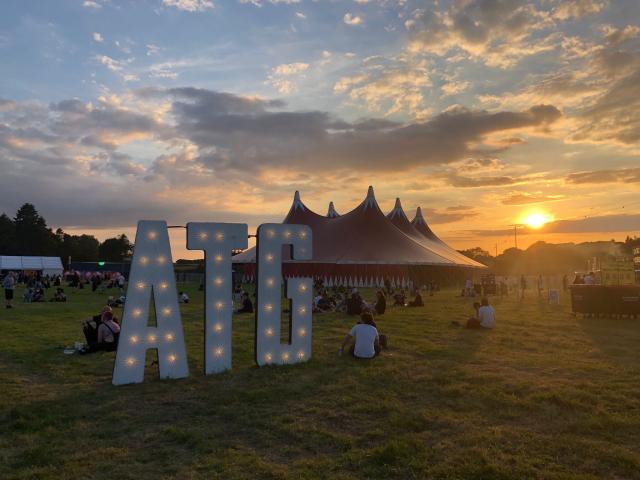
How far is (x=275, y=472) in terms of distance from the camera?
15.1ft

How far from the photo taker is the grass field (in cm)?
477

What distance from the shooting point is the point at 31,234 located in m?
96.2

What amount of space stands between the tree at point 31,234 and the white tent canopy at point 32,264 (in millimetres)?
37326

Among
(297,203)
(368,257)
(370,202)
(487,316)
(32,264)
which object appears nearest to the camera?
(487,316)

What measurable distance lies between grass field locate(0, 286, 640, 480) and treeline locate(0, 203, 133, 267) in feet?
313

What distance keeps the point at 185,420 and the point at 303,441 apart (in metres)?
1.56

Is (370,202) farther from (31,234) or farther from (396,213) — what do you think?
(31,234)

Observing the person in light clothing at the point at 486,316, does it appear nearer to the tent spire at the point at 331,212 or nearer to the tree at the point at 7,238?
the tent spire at the point at 331,212

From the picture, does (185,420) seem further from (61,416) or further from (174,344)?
(174,344)

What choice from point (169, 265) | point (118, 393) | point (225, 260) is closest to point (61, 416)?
point (118, 393)

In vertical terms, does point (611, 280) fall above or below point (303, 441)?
above

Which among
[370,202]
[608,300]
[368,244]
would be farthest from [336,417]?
[370,202]

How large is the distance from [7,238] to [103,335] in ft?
324

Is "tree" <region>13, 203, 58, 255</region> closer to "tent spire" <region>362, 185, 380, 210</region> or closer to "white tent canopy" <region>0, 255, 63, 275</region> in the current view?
"white tent canopy" <region>0, 255, 63, 275</region>
